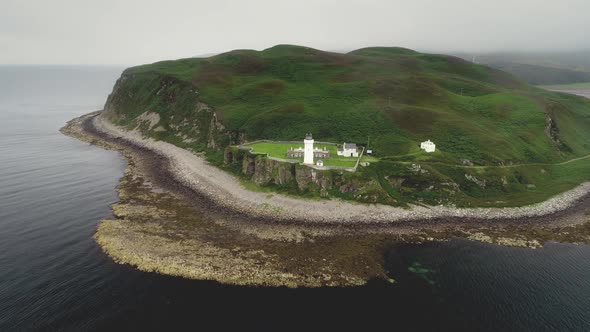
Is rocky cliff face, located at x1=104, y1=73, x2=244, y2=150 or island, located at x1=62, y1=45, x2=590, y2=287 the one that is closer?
island, located at x1=62, y1=45, x2=590, y2=287

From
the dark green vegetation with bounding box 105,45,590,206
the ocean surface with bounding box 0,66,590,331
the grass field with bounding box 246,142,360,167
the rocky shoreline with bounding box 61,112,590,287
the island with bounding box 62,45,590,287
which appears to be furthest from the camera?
the grass field with bounding box 246,142,360,167

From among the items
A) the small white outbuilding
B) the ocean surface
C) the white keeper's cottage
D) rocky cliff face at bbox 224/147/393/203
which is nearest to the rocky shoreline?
the ocean surface

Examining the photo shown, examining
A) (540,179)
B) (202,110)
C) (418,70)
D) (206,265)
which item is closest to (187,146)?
(202,110)

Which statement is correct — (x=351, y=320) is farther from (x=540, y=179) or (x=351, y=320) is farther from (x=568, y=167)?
(x=568, y=167)

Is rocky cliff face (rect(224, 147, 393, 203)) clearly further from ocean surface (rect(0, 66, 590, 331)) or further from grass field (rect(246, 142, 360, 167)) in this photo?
ocean surface (rect(0, 66, 590, 331))

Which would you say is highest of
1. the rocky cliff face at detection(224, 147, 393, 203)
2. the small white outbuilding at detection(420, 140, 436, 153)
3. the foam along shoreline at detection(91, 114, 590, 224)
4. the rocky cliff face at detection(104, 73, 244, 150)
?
the rocky cliff face at detection(104, 73, 244, 150)

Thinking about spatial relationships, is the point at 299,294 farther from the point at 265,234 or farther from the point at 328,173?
the point at 328,173

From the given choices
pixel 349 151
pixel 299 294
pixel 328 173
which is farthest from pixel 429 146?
pixel 299 294
